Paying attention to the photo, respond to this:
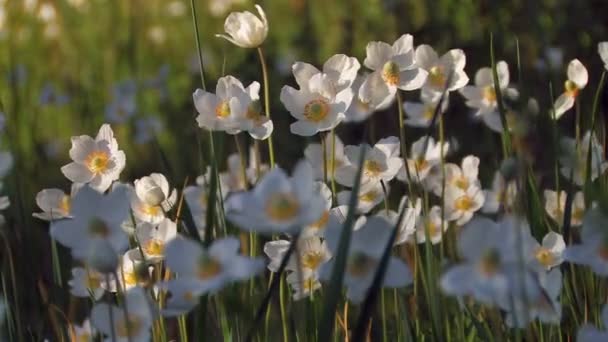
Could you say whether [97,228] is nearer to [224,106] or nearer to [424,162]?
Result: [224,106]

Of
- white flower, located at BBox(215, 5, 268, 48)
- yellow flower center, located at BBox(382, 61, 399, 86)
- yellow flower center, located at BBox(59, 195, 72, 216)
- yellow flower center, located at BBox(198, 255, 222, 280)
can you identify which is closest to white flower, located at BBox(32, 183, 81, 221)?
yellow flower center, located at BBox(59, 195, 72, 216)

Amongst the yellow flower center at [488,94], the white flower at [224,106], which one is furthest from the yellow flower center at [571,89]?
the white flower at [224,106]

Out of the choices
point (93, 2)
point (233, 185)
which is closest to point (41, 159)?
point (233, 185)

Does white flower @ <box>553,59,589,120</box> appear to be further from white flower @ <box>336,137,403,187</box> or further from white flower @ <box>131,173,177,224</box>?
white flower @ <box>131,173,177,224</box>

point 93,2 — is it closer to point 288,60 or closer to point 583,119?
point 288,60

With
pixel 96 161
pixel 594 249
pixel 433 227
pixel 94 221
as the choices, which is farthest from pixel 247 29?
pixel 594 249
